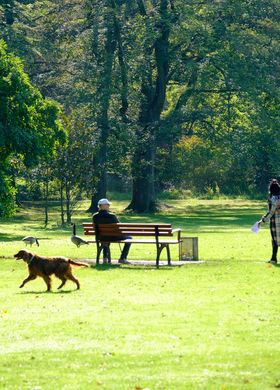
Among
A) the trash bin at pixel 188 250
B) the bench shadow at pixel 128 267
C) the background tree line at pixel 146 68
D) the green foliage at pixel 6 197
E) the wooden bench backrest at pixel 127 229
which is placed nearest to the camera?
the bench shadow at pixel 128 267

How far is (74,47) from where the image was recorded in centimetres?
5547

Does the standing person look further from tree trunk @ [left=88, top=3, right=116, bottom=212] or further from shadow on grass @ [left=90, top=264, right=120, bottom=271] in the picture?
tree trunk @ [left=88, top=3, right=116, bottom=212]

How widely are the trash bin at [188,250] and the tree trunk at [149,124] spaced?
95.3ft

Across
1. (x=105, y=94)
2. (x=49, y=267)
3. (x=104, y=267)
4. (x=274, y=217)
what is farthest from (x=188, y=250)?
(x=105, y=94)

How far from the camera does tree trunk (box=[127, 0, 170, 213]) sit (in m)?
55.7

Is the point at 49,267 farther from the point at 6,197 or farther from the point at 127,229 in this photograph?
the point at 6,197

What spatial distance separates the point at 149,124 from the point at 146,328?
43253 mm

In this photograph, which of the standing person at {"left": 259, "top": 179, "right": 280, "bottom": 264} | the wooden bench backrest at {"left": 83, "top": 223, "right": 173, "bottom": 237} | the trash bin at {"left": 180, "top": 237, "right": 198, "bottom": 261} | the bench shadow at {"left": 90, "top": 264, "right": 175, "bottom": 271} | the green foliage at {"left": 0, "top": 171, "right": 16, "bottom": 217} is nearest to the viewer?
the bench shadow at {"left": 90, "top": 264, "right": 175, "bottom": 271}

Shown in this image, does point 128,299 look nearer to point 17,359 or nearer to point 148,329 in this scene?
point 148,329

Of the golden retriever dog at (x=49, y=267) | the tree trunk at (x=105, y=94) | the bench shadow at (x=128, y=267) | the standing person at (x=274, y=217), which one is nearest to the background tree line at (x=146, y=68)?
the tree trunk at (x=105, y=94)

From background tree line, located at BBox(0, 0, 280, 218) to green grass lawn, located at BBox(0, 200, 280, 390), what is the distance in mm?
28389

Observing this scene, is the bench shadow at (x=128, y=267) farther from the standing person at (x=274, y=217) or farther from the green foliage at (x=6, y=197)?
the green foliage at (x=6, y=197)

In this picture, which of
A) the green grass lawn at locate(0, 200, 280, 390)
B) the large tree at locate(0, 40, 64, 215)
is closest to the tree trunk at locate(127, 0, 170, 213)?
the large tree at locate(0, 40, 64, 215)

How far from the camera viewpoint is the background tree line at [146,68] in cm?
5409
